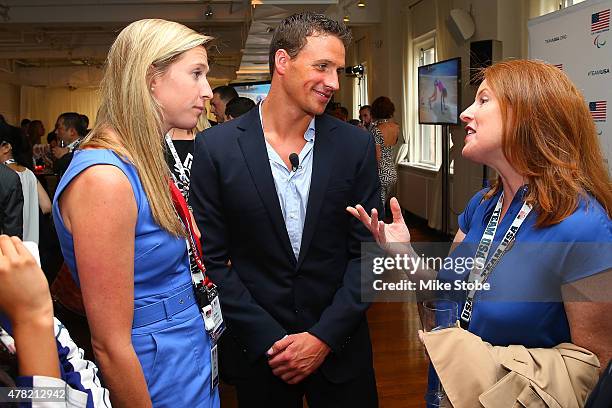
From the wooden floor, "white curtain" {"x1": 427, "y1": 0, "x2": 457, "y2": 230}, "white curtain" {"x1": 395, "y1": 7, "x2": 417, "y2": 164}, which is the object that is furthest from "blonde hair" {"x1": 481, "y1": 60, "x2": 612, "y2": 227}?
"white curtain" {"x1": 395, "y1": 7, "x2": 417, "y2": 164}

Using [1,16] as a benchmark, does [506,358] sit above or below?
below

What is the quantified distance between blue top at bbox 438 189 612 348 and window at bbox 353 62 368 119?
12.8 meters

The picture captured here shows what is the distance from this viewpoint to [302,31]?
76.4 inches

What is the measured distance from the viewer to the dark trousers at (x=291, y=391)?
76.7 inches

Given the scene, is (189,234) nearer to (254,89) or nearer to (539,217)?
(539,217)

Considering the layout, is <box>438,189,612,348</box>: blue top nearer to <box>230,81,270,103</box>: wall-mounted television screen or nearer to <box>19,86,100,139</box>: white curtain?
<box>230,81,270,103</box>: wall-mounted television screen

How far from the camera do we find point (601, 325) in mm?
1314

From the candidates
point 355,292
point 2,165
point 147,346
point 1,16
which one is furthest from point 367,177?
point 1,16

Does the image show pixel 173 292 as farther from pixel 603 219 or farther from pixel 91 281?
pixel 603 219

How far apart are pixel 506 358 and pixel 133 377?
0.80 m

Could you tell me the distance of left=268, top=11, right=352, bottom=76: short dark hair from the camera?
1938mm

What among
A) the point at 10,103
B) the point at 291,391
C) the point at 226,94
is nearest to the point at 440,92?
the point at 226,94

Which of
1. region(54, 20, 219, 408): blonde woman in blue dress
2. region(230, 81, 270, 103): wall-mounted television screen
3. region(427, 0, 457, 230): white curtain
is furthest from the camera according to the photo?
region(230, 81, 270, 103): wall-mounted television screen

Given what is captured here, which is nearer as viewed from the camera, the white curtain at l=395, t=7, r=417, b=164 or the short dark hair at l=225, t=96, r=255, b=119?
the short dark hair at l=225, t=96, r=255, b=119
